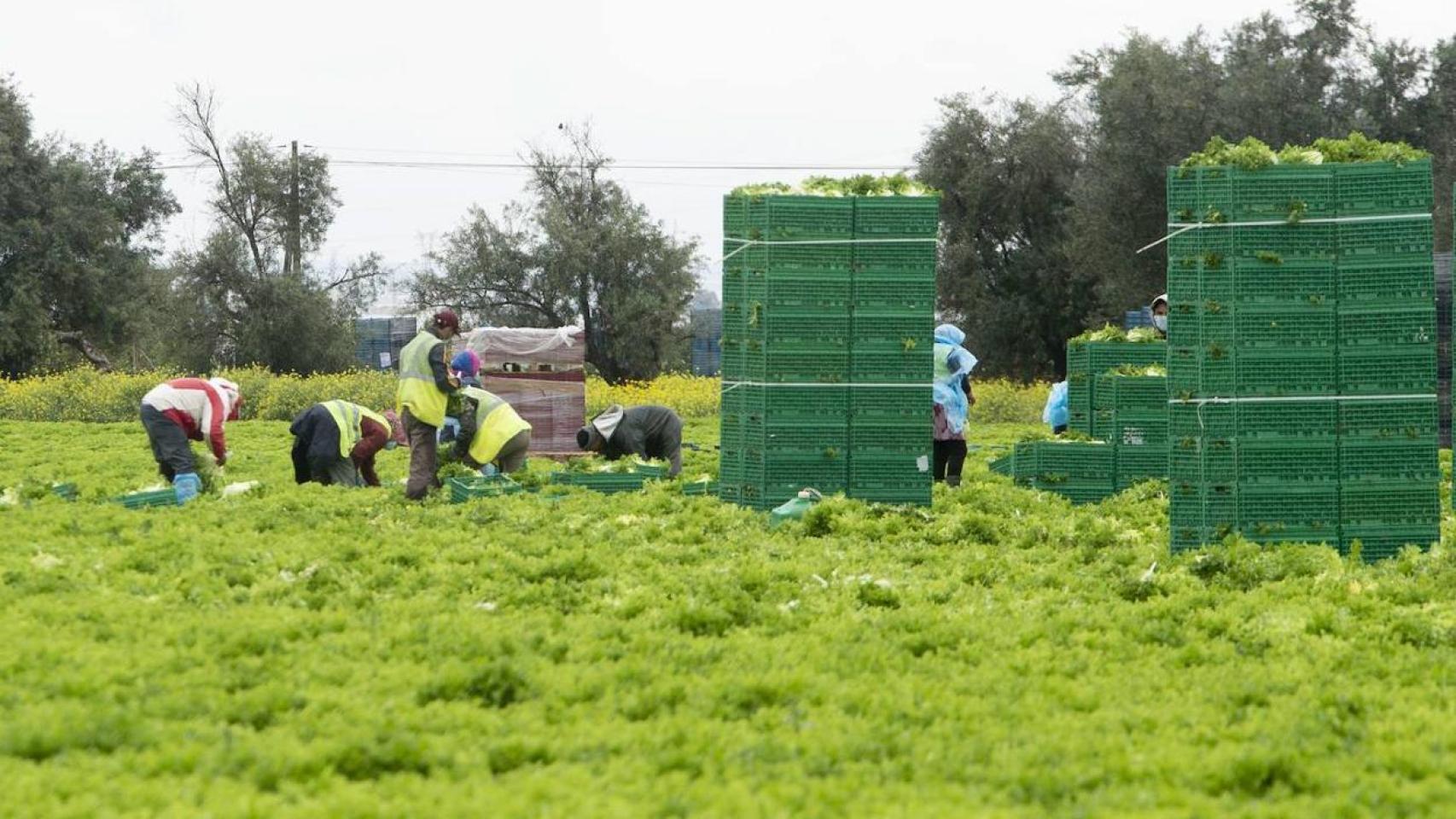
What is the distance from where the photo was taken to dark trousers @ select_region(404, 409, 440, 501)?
16.7m

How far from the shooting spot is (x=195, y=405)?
17.7 metres

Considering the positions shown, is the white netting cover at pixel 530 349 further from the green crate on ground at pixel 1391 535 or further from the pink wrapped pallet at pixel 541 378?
the green crate on ground at pixel 1391 535

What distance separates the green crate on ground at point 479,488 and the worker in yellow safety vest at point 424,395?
25cm

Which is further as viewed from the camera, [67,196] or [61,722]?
[67,196]

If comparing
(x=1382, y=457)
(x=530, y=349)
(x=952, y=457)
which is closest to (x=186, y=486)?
(x=952, y=457)

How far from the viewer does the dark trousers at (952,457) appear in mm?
19312

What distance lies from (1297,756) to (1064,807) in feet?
3.85

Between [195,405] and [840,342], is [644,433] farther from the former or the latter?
[840,342]

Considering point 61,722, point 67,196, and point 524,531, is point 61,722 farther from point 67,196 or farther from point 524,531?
point 67,196

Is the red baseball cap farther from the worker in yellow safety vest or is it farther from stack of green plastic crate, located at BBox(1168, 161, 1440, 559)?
stack of green plastic crate, located at BBox(1168, 161, 1440, 559)

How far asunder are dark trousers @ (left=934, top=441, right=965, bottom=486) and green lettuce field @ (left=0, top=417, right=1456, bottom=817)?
208 inches

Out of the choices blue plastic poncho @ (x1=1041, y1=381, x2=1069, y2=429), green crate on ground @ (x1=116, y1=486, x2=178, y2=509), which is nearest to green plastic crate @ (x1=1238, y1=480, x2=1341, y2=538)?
green crate on ground @ (x1=116, y1=486, x2=178, y2=509)

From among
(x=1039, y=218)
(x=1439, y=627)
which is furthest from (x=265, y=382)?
(x=1439, y=627)

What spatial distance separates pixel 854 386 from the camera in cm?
1577
